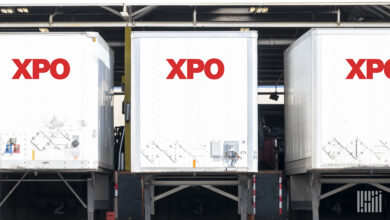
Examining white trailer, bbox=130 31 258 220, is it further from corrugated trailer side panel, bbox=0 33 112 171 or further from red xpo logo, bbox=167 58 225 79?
corrugated trailer side panel, bbox=0 33 112 171

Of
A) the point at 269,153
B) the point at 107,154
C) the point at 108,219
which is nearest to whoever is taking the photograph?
the point at 108,219

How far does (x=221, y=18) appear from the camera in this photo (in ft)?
59.0

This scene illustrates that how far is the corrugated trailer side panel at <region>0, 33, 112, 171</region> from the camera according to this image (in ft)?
46.1

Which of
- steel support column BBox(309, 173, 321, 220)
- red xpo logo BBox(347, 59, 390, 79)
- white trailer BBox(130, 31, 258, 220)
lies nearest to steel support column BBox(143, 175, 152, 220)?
white trailer BBox(130, 31, 258, 220)

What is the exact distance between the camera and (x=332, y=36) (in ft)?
46.1

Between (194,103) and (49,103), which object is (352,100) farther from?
(49,103)

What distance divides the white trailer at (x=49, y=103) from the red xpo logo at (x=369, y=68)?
487 cm

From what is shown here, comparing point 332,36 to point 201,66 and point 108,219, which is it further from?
point 108,219

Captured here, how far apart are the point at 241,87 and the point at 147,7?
379 centimetres

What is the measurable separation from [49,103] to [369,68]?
6.06 metres

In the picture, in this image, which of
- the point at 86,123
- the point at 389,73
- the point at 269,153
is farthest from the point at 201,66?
the point at 269,153

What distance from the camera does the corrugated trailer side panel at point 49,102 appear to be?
14.0 metres

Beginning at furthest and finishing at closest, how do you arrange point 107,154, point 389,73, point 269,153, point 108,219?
point 269,153
point 107,154
point 108,219
point 389,73

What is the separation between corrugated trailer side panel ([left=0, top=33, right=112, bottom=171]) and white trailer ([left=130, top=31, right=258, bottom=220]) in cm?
88
